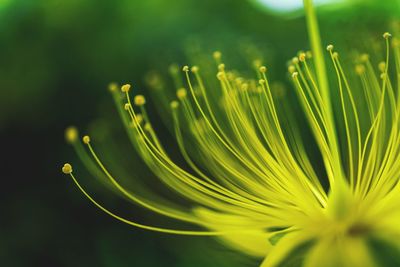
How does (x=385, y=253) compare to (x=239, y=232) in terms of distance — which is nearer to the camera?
(x=385, y=253)

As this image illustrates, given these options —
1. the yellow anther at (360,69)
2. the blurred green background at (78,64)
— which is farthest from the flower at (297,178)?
the blurred green background at (78,64)

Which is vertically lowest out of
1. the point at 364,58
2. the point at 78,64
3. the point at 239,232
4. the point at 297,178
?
the point at 239,232

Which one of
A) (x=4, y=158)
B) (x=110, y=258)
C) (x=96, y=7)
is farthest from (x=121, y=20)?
(x=110, y=258)

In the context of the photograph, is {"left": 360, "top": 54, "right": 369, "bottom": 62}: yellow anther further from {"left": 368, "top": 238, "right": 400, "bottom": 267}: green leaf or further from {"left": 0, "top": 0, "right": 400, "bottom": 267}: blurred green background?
{"left": 368, "top": 238, "right": 400, "bottom": 267}: green leaf

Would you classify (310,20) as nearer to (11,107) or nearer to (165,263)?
(165,263)

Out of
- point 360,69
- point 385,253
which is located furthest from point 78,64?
point 385,253

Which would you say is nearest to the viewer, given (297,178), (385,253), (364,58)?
(385,253)

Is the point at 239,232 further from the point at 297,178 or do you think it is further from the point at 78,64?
the point at 78,64

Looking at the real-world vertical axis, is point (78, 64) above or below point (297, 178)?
above
